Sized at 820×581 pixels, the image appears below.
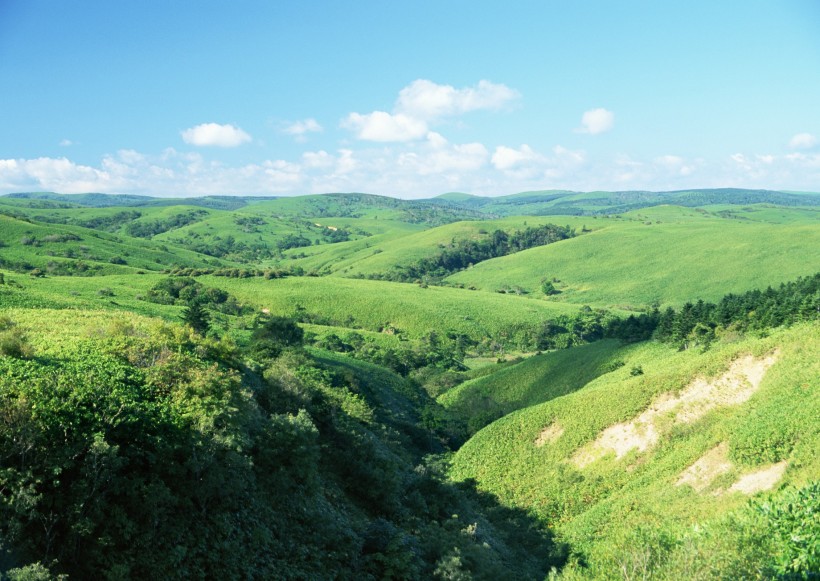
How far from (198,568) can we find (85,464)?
5.74 meters

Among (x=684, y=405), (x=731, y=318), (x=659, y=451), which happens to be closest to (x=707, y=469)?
(x=659, y=451)

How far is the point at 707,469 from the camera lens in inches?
1485

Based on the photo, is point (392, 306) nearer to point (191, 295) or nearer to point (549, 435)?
point (191, 295)

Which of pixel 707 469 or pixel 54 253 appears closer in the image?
pixel 707 469

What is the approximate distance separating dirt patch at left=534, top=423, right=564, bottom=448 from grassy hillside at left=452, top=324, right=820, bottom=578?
11cm

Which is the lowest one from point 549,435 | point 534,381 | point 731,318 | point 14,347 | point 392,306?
point 534,381

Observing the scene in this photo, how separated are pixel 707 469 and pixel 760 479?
14.6 ft

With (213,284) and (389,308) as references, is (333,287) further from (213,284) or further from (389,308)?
(213,284)

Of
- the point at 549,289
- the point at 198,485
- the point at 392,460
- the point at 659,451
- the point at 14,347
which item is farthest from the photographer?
the point at 549,289

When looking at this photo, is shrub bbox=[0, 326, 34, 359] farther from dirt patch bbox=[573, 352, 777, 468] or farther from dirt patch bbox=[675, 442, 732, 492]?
dirt patch bbox=[573, 352, 777, 468]

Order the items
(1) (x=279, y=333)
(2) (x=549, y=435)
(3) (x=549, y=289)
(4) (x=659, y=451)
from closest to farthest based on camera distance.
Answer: (4) (x=659, y=451) → (2) (x=549, y=435) → (1) (x=279, y=333) → (3) (x=549, y=289)

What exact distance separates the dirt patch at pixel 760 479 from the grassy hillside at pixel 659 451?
0.28 ft

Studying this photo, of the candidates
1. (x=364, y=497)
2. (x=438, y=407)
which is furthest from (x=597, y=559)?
(x=438, y=407)

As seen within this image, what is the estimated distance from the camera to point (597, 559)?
30812 mm
